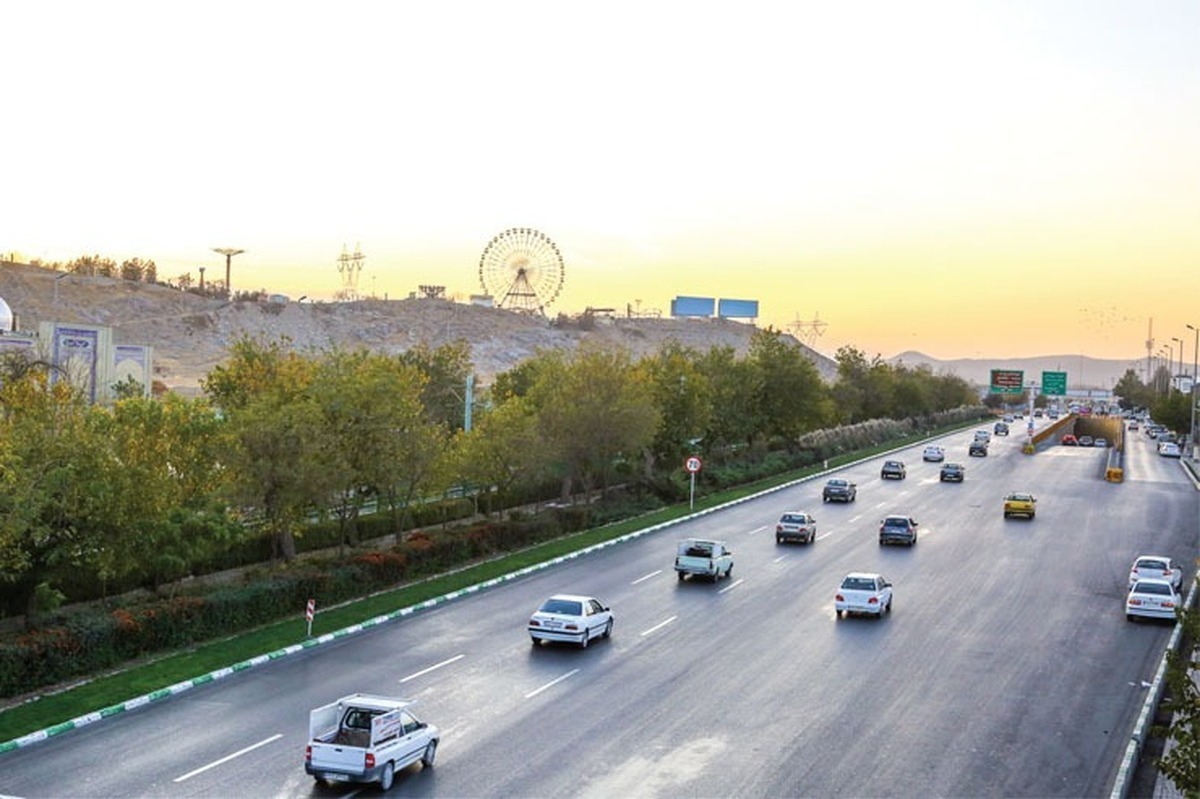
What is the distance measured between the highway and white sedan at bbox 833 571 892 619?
0.38 metres

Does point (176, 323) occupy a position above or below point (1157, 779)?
above

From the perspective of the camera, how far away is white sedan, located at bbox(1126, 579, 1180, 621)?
3225 centimetres

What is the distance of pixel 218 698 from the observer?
2316 centimetres

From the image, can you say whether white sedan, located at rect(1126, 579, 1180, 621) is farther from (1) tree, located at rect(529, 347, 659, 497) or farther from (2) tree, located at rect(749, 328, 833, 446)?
(2) tree, located at rect(749, 328, 833, 446)

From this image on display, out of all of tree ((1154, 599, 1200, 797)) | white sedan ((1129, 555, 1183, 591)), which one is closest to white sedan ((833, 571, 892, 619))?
white sedan ((1129, 555, 1183, 591))

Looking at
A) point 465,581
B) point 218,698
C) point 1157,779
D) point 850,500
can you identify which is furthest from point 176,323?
point 1157,779

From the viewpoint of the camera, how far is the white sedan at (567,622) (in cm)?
2775

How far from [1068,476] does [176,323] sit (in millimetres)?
116345

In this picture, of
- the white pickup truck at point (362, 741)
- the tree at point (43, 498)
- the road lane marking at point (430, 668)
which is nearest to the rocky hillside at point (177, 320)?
the tree at point (43, 498)

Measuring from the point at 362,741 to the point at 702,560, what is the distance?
21059 mm

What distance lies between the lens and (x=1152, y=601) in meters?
32.3

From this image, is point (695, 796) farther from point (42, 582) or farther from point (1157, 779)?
point (42, 582)

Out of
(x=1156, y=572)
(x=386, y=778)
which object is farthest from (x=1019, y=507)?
(x=386, y=778)

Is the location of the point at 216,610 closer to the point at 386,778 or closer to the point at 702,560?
the point at 386,778
